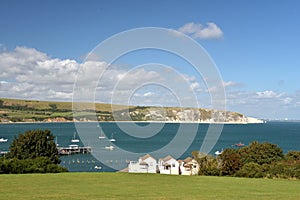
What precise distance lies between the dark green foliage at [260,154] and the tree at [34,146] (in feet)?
66.0

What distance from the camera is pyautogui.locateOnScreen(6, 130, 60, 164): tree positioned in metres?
41.2

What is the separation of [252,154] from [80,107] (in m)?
20.3

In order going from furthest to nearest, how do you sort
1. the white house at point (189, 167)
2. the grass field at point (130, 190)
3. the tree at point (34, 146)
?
1. the tree at point (34, 146)
2. the white house at point (189, 167)
3. the grass field at point (130, 190)

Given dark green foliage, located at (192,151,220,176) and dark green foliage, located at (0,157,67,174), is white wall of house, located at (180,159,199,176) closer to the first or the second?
dark green foliage, located at (192,151,220,176)

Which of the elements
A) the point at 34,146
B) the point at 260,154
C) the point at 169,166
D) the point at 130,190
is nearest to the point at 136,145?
the point at 169,166

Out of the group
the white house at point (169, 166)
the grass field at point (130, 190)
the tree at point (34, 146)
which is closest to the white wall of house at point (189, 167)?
the white house at point (169, 166)

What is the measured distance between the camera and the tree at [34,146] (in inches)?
1620

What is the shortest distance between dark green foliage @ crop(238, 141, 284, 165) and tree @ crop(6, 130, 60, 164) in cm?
2013

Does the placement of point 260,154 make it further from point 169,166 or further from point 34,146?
point 34,146

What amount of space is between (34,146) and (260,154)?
2425 cm

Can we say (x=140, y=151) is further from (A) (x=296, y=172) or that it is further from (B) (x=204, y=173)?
(A) (x=296, y=172)

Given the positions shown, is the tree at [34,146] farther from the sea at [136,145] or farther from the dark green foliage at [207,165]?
the dark green foliage at [207,165]

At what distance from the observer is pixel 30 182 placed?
15953 mm

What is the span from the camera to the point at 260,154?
35.2m
